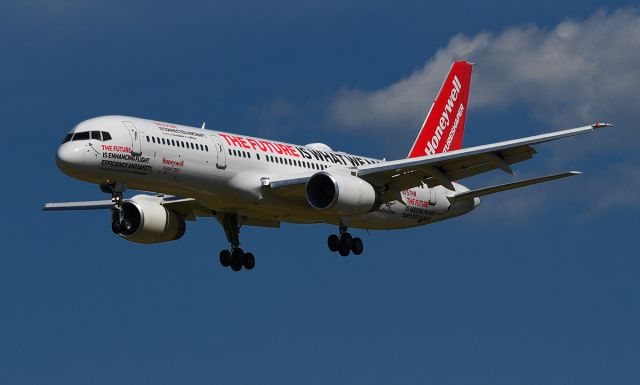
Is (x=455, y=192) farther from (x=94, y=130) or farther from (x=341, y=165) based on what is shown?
(x=94, y=130)

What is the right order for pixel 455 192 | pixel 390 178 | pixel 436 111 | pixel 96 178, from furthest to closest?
pixel 436 111
pixel 455 192
pixel 390 178
pixel 96 178

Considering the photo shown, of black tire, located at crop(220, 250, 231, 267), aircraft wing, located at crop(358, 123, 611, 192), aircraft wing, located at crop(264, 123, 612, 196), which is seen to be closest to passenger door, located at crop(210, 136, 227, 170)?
aircraft wing, located at crop(264, 123, 612, 196)

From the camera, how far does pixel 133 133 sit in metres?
52.2

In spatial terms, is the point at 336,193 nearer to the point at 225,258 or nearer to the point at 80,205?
the point at 225,258

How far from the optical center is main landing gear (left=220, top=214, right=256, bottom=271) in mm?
60594

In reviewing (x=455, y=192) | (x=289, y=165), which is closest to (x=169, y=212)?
(x=289, y=165)

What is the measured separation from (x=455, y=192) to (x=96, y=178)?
18.5 m

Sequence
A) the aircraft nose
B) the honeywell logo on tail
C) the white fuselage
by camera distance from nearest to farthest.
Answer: the aircraft nose → the white fuselage → the honeywell logo on tail

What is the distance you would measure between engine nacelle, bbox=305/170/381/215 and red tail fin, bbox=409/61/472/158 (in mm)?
11218

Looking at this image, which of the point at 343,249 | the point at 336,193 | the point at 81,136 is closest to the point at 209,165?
the point at 336,193

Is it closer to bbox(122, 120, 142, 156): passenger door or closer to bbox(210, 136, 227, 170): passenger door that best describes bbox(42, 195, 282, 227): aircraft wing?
bbox(210, 136, 227, 170): passenger door

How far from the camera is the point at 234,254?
2398 inches

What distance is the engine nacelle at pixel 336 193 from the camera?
54844mm

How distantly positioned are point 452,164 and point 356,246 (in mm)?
6241
